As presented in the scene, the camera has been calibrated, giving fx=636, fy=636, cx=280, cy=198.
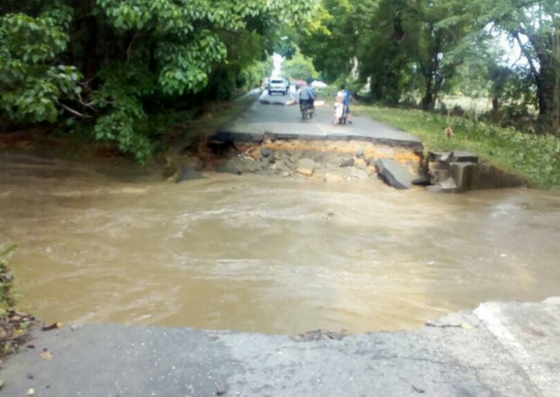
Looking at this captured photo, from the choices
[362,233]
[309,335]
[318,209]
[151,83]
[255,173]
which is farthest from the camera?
[255,173]

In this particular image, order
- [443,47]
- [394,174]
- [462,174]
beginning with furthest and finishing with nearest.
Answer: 1. [443,47]
2. [394,174]
3. [462,174]

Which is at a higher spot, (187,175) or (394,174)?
(394,174)

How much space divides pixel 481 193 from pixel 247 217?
19.5 feet

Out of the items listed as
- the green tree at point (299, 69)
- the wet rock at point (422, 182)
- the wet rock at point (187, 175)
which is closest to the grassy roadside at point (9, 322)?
the wet rock at point (187, 175)

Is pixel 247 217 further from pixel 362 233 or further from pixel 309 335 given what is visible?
pixel 309 335

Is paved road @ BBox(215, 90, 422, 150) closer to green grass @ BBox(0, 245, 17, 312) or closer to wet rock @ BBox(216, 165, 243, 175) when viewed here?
wet rock @ BBox(216, 165, 243, 175)

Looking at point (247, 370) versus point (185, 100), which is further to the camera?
point (185, 100)

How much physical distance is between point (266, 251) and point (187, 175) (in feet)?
19.3

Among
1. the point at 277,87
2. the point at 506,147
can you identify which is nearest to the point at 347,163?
the point at 506,147

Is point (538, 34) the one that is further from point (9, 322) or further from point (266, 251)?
point (9, 322)

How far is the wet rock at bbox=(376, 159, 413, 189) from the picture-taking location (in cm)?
1434

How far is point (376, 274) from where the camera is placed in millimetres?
7773

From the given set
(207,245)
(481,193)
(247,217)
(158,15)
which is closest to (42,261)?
(207,245)

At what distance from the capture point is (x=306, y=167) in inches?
617
